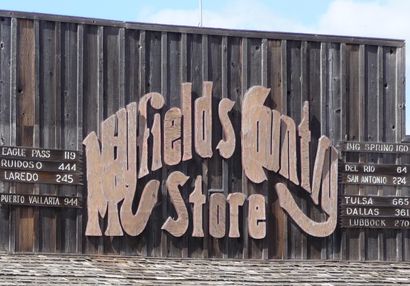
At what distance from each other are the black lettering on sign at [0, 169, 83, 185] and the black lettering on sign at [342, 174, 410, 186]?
423 centimetres

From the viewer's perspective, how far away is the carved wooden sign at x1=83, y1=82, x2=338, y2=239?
20.4 meters

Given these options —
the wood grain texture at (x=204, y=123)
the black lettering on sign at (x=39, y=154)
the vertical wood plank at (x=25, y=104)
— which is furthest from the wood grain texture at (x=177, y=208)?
the vertical wood plank at (x=25, y=104)

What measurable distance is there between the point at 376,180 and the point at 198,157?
2.86 meters

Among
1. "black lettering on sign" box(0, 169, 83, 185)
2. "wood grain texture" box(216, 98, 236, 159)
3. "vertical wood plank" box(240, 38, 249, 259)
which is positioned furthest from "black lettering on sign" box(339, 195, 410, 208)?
"black lettering on sign" box(0, 169, 83, 185)

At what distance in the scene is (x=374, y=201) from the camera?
21766 mm

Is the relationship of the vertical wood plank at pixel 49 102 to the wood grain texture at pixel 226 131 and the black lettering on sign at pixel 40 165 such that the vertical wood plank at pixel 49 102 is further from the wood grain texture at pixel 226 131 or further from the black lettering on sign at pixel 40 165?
the wood grain texture at pixel 226 131

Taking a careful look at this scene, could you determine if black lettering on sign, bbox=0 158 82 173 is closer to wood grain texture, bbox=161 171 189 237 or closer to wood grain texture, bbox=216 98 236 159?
wood grain texture, bbox=161 171 189 237

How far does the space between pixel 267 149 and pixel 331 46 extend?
196cm

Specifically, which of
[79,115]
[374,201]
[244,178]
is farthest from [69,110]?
[374,201]

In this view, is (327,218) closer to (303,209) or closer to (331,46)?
(303,209)

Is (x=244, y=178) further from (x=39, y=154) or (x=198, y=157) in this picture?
(x=39, y=154)

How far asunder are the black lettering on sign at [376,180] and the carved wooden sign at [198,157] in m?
0.26

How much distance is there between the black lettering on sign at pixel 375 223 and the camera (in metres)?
21.6

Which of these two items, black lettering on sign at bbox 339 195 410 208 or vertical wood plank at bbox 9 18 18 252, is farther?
black lettering on sign at bbox 339 195 410 208
